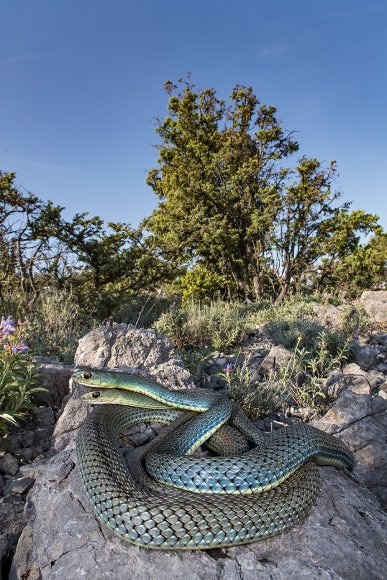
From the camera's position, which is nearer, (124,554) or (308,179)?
(124,554)

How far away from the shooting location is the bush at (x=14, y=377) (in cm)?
389

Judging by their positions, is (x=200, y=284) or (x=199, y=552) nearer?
(x=199, y=552)

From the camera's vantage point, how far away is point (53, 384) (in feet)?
14.7

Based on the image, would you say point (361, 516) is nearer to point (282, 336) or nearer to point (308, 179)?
point (282, 336)

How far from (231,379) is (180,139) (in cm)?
1542

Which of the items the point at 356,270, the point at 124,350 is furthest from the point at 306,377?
the point at 356,270

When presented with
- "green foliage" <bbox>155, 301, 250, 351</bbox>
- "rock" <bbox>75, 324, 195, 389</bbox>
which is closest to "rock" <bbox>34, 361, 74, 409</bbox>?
"rock" <bbox>75, 324, 195, 389</bbox>

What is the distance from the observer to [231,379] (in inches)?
210

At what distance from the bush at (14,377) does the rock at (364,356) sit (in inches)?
205

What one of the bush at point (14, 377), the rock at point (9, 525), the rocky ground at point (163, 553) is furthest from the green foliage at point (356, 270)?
the rock at point (9, 525)

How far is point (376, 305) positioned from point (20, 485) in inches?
410

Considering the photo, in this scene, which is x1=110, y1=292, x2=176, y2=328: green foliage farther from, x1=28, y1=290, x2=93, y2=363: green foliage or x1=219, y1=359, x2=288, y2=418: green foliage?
x1=219, y1=359, x2=288, y2=418: green foliage

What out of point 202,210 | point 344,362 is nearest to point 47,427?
point 344,362

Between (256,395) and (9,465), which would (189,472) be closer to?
(9,465)
